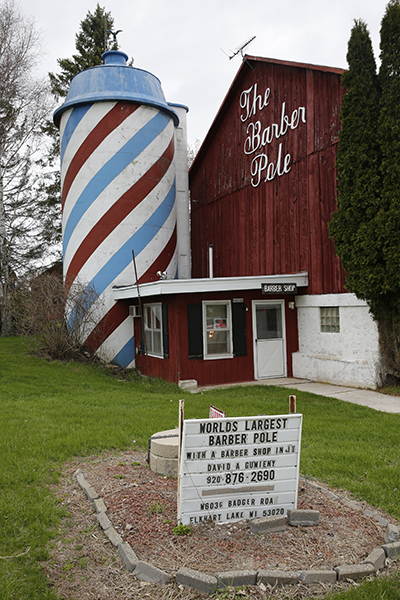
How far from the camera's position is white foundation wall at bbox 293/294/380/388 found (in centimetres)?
1097

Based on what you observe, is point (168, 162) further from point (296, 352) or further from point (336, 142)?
point (296, 352)

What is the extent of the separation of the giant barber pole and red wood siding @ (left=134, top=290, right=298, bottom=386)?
2720 mm

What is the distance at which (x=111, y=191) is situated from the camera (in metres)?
15.3

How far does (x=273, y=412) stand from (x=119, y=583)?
522 cm

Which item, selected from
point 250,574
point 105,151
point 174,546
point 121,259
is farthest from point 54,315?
point 250,574

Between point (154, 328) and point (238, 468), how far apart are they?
9.56m

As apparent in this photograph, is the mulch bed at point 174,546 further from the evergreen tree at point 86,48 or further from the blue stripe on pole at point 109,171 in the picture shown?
the evergreen tree at point 86,48

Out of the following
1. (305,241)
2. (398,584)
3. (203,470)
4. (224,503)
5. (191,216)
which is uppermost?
(191,216)

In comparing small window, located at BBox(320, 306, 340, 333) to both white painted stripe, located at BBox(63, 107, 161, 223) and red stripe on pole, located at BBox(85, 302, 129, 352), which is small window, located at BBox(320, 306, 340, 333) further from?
white painted stripe, located at BBox(63, 107, 161, 223)

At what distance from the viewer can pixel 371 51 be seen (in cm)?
1041

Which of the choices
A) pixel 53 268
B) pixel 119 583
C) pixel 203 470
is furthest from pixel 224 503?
pixel 53 268

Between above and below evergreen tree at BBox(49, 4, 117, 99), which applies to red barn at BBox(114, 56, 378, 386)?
below

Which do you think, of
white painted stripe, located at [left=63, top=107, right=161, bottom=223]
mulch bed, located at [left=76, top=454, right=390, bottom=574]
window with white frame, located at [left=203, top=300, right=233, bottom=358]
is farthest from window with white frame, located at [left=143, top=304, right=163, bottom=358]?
mulch bed, located at [left=76, top=454, right=390, bottom=574]

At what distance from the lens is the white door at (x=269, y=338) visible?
41.6ft
